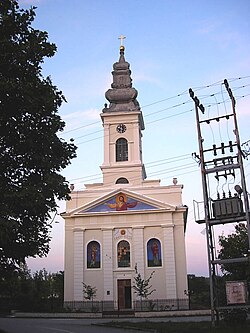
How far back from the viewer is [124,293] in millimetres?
43625

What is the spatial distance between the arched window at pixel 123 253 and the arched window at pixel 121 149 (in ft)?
32.6

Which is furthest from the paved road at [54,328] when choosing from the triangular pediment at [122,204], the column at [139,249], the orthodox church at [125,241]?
the triangular pediment at [122,204]

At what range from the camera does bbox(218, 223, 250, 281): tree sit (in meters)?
17.7

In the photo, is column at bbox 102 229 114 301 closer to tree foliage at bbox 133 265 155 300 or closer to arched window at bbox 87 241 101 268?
arched window at bbox 87 241 101 268

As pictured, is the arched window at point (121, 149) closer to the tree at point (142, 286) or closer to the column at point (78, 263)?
the column at point (78, 263)

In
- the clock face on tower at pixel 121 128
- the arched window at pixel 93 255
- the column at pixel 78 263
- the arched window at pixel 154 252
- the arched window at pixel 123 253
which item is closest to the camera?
the column at pixel 78 263

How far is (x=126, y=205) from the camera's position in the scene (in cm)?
4578

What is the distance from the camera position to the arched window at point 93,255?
44.9 metres

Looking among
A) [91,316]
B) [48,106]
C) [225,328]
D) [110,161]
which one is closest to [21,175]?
[48,106]

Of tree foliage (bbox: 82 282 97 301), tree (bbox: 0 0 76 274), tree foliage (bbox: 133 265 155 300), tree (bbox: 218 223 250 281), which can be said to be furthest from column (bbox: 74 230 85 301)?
tree (bbox: 0 0 76 274)

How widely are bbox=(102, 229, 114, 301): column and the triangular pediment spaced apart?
2.41 m

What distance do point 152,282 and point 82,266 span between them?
22.8 feet

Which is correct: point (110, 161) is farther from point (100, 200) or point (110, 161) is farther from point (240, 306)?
point (240, 306)

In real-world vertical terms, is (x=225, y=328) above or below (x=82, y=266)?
below
